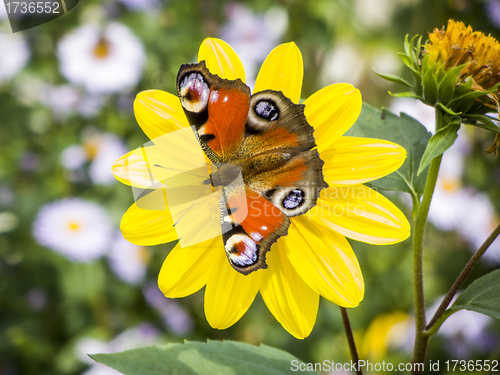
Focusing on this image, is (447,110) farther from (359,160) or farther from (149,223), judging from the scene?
(149,223)

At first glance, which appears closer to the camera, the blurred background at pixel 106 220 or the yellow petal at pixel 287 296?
the yellow petal at pixel 287 296

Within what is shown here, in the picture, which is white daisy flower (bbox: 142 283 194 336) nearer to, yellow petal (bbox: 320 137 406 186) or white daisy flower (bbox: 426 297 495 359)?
white daisy flower (bbox: 426 297 495 359)

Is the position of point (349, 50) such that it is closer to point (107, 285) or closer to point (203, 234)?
point (107, 285)

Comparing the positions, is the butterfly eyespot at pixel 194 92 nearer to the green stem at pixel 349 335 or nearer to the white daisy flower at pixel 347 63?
the green stem at pixel 349 335

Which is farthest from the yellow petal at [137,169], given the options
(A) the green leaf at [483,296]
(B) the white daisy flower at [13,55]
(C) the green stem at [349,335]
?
(B) the white daisy flower at [13,55]

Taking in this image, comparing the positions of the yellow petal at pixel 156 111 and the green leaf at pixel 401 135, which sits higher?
the yellow petal at pixel 156 111

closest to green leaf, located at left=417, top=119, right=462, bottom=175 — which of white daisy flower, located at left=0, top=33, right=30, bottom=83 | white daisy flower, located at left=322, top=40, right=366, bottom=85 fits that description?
white daisy flower, located at left=0, top=33, right=30, bottom=83

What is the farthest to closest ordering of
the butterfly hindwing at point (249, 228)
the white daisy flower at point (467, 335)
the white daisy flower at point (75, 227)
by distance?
the white daisy flower at point (75, 227)
the white daisy flower at point (467, 335)
the butterfly hindwing at point (249, 228)
